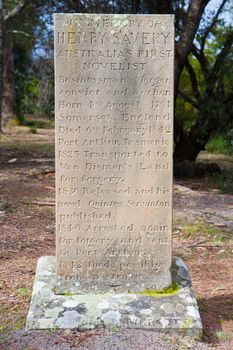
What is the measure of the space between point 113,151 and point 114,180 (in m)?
0.23

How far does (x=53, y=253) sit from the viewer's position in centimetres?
627

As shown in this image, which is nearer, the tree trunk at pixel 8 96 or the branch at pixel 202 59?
the branch at pixel 202 59

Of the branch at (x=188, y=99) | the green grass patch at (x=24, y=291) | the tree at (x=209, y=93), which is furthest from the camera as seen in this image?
the branch at (x=188, y=99)

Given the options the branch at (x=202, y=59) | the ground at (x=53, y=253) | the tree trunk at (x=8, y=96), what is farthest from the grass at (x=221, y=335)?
the tree trunk at (x=8, y=96)

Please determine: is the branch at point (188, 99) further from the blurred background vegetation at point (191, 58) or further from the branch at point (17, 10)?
the branch at point (17, 10)

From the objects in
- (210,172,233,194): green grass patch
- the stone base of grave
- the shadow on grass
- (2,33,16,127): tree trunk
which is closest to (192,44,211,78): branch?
(210,172,233,194): green grass patch

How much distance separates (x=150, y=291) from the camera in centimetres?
439

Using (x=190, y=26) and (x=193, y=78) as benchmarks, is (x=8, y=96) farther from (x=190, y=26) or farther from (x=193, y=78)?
(x=190, y=26)

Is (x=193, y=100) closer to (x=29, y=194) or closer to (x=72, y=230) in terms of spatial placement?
(x=29, y=194)

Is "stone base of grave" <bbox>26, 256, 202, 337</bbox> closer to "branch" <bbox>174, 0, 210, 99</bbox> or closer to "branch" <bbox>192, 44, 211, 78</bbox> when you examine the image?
"branch" <bbox>174, 0, 210, 99</bbox>

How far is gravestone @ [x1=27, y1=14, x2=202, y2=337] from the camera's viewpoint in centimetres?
412

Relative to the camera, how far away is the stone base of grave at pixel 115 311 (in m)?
4.02

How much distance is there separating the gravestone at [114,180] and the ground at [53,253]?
0.16 metres

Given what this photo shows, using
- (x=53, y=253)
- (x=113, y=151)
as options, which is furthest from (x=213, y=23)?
(x=113, y=151)
